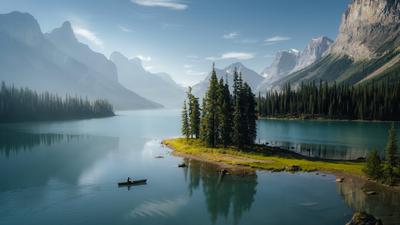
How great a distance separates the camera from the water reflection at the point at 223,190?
49.7m

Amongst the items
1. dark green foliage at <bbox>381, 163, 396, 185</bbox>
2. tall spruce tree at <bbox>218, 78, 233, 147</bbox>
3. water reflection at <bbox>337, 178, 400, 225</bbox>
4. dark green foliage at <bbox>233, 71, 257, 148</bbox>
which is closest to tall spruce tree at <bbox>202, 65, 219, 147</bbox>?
tall spruce tree at <bbox>218, 78, 233, 147</bbox>

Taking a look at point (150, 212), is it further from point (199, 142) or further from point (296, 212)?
point (199, 142)

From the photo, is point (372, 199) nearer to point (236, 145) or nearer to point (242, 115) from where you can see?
point (236, 145)

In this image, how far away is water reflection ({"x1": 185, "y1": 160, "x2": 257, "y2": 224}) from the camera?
49656mm

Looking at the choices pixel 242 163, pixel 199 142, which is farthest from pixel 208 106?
pixel 242 163

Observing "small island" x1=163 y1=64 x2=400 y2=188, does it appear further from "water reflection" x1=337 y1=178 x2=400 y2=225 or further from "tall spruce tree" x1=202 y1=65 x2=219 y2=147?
"water reflection" x1=337 y1=178 x2=400 y2=225

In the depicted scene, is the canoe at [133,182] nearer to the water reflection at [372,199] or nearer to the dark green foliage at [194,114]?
the water reflection at [372,199]

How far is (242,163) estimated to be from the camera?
7900cm

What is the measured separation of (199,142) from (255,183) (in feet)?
153

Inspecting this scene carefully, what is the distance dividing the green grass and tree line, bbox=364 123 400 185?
4.52m

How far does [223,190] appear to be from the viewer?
59.3 m

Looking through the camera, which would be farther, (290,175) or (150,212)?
(290,175)

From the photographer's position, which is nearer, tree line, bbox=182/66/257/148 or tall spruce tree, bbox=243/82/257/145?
tree line, bbox=182/66/257/148

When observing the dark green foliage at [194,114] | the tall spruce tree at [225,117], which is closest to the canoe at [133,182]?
the tall spruce tree at [225,117]
